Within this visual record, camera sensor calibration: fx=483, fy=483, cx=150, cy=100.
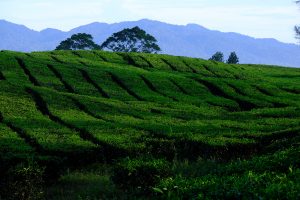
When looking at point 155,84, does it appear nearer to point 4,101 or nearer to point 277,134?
point 4,101

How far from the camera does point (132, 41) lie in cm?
12781

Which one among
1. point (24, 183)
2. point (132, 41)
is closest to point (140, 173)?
point (24, 183)

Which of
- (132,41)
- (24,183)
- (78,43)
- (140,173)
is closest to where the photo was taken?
(24,183)

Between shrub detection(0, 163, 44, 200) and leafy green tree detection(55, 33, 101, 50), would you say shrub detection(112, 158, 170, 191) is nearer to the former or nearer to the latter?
shrub detection(0, 163, 44, 200)

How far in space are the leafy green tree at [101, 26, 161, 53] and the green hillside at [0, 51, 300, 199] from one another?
68052 millimetres

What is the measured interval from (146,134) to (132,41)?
103 meters

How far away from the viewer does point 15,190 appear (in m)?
16.3

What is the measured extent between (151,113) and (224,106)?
1066 centimetres

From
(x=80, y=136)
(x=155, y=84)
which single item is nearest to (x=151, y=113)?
(x=80, y=136)

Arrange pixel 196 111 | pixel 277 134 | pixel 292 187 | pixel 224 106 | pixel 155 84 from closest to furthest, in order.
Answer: pixel 292 187 < pixel 277 134 < pixel 196 111 < pixel 224 106 < pixel 155 84

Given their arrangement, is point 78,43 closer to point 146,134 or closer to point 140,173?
point 146,134

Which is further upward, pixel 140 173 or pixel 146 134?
pixel 140 173

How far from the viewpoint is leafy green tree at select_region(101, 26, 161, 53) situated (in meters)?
124

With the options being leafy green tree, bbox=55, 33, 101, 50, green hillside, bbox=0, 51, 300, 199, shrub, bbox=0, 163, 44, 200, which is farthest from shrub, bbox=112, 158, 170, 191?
leafy green tree, bbox=55, 33, 101, 50
